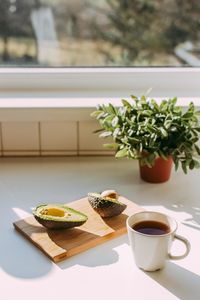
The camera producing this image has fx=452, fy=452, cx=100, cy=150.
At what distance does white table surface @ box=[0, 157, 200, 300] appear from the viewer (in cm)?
73

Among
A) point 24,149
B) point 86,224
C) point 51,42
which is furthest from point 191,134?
point 51,42

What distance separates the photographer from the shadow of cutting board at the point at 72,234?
2.66ft

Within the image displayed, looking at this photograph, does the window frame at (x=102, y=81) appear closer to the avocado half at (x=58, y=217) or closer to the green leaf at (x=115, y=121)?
the green leaf at (x=115, y=121)

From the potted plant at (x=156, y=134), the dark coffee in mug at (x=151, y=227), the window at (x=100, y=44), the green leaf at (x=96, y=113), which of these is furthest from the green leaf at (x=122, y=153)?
the window at (x=100, y=44)

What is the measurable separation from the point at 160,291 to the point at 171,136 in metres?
0.40

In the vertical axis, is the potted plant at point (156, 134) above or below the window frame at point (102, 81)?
below

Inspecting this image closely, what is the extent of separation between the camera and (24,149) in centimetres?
125

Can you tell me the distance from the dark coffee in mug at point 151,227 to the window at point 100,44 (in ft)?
Result: 2.11

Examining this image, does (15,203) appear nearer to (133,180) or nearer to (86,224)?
(86,224)

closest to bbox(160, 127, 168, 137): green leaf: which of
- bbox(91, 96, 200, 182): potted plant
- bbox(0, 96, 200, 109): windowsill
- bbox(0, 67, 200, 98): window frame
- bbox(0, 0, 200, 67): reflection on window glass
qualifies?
bbox(91, 96, 200, 182): potted plant

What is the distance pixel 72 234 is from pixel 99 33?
2.37 ft

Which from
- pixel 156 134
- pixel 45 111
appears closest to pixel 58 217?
pixel 156 134

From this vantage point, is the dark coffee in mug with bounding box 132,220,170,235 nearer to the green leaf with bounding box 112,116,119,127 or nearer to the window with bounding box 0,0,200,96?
the green leaf with bounding box 112,116,119,127

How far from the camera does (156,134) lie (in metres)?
1.01
